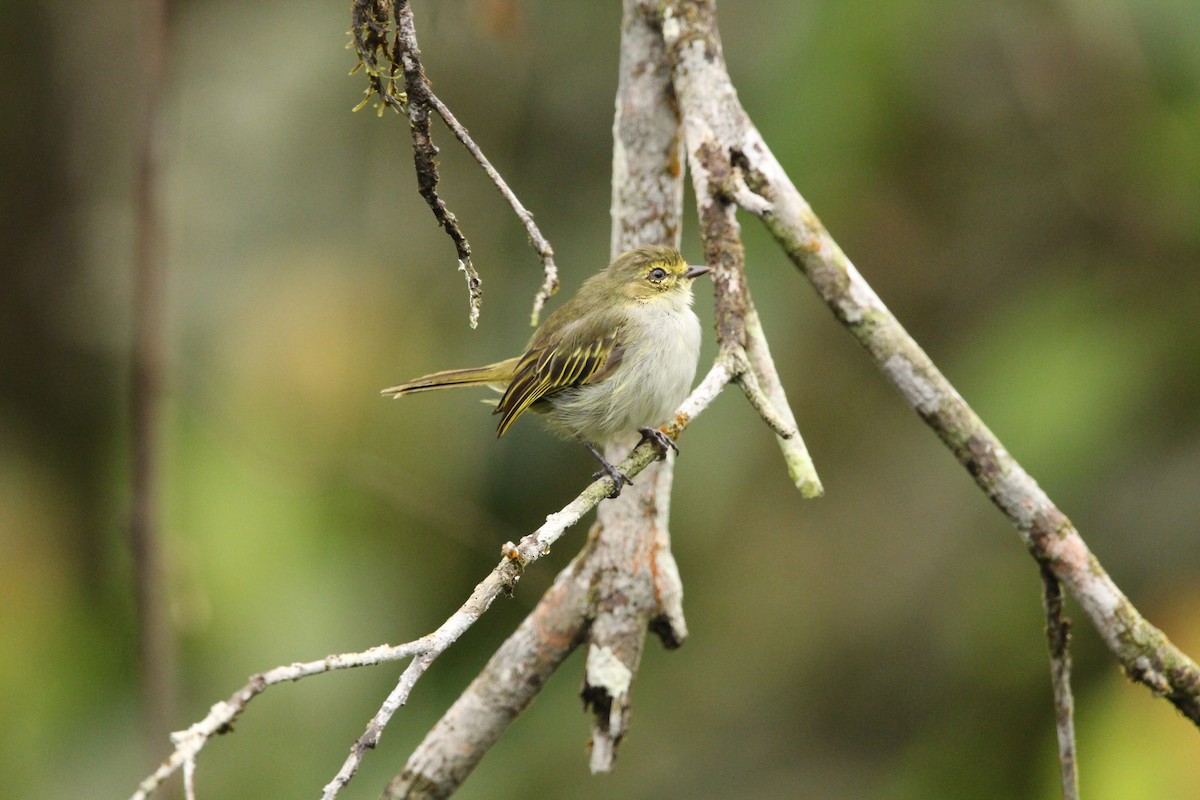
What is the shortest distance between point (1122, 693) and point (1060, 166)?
8.97 feet

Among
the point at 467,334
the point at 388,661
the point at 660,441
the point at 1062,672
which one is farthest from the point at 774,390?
the point at 467,334

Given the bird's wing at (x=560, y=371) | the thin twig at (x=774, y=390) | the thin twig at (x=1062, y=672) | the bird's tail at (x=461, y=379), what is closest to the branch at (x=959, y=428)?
the thin twig at (x=1062, y=672)

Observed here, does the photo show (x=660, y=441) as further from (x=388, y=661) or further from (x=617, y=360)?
(x=388, y=661)

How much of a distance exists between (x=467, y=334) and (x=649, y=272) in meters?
1.67

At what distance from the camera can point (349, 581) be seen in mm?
5125

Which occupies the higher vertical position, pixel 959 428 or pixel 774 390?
pixel 774 390

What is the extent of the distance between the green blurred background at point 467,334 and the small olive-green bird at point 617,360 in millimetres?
991

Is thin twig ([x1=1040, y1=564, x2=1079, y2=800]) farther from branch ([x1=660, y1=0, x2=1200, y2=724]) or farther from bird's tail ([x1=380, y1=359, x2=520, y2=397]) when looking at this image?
bird's tail ([x1=380, y1=359, x2=520, y2=397])

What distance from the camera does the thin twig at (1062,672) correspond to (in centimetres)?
310

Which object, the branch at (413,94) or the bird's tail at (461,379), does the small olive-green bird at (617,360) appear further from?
the branch at (413,94)

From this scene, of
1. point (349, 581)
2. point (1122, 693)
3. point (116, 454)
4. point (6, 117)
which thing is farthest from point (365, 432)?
point (1122, 693)

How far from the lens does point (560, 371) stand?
409 cm

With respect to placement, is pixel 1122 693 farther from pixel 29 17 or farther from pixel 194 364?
pixel 29 17

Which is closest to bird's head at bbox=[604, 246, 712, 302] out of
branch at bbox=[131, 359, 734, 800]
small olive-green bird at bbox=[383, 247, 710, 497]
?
small olive-green bird at bbox=[383, 247, 710, 497]
